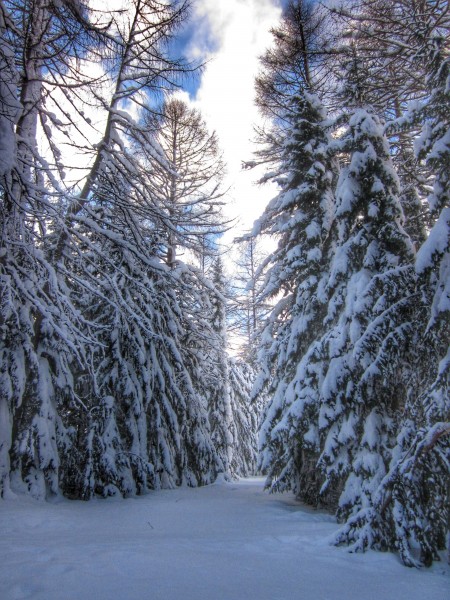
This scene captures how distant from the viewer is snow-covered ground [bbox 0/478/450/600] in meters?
2.37

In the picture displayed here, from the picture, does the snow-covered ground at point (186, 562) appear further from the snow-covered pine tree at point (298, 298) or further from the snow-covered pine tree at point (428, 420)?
the snow-covered pine tree at point (298, 298)

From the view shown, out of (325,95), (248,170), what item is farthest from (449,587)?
(325,95)

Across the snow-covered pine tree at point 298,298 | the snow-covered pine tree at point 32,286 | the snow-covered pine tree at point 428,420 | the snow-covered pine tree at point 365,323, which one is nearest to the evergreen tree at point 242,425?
the snow-covered pine tree at point 298,298

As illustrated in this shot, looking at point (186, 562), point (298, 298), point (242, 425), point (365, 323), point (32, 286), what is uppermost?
point (298, 298)

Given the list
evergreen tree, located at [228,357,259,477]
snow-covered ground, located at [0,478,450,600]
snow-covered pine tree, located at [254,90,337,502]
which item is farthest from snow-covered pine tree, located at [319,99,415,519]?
evergreen tree, located at [228,357,259,477]

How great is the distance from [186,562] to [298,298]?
5386 millimetres

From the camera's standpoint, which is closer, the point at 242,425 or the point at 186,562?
the point at 186,562

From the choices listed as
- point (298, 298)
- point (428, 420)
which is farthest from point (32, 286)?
point (428, 420)

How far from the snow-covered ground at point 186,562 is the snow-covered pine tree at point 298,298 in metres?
1.79

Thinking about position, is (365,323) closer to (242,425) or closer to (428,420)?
(428,420)

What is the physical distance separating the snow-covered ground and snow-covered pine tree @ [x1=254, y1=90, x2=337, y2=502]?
179cm

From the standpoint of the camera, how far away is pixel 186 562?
2.90 m

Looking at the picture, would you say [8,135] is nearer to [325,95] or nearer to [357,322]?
[357,322]

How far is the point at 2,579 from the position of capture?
2.40m
